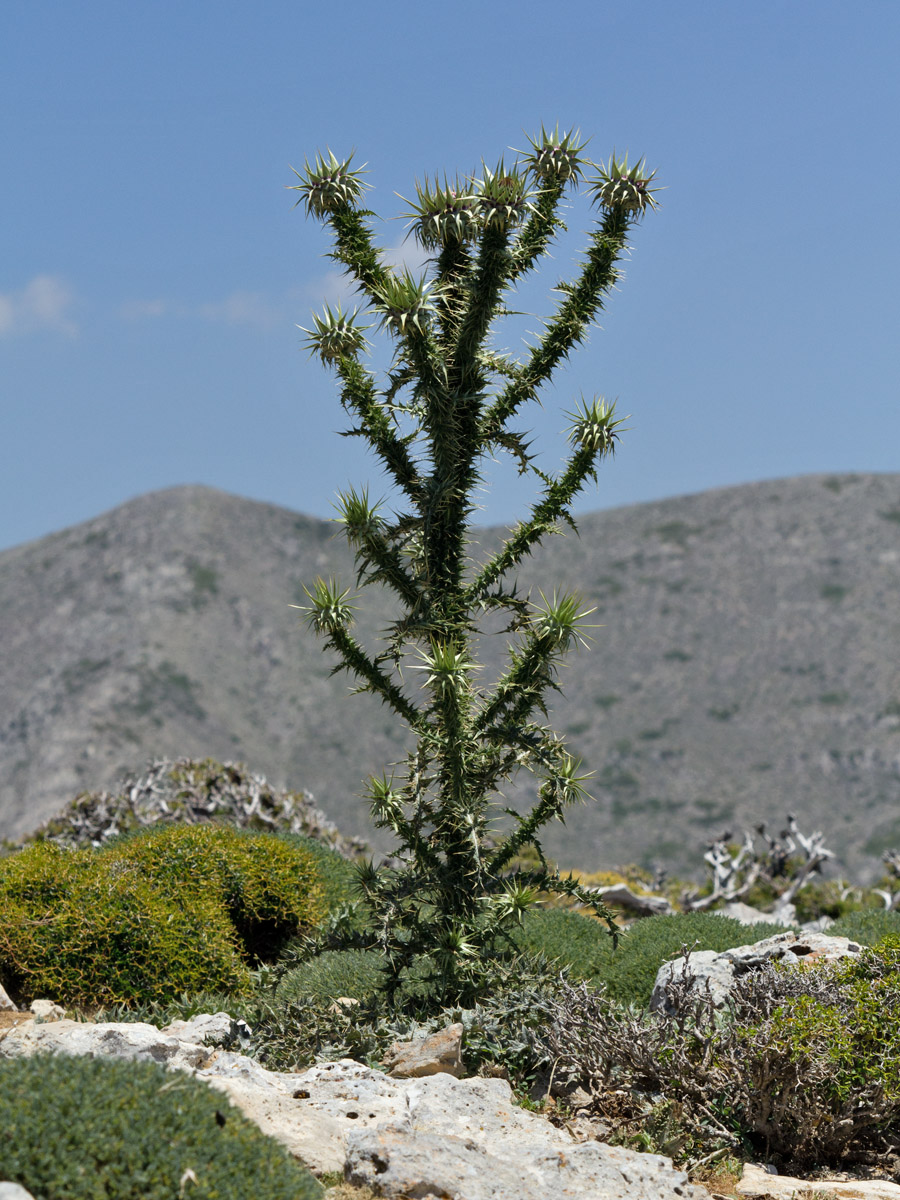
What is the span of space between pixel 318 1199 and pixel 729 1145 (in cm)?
350

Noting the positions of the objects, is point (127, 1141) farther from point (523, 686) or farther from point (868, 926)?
point (868, 926)

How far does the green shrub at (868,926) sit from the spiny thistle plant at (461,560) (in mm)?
→ 3785

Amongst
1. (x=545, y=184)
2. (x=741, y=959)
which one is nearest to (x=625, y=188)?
(x=545, y=184)

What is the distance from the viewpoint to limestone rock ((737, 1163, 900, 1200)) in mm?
6582

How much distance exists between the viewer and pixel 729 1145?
24.0 ft

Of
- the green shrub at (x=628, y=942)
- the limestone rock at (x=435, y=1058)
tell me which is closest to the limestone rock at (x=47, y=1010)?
the limestone rock at (x=435, y=1058)

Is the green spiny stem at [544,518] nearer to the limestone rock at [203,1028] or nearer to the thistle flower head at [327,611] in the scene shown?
the thistle flower head at [327,611]

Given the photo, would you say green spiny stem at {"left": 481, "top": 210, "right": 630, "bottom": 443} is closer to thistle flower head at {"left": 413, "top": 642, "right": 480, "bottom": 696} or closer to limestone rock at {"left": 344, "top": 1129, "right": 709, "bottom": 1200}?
thistle flower head at {"left": 413, "top": 642, "right": 480, "bottom": 696}

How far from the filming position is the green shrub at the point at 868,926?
1124 cm

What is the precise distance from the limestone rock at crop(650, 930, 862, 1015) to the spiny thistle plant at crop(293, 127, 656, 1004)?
760mm

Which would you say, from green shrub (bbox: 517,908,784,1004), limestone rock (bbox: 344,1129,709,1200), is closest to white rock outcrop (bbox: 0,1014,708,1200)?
limestone rock (bbox: 344,1129,709,1200)

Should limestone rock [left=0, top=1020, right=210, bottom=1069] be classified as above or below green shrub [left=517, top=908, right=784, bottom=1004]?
above

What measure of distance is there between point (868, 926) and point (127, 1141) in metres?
9.38

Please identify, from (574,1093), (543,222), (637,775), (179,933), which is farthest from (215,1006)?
(637,775)
